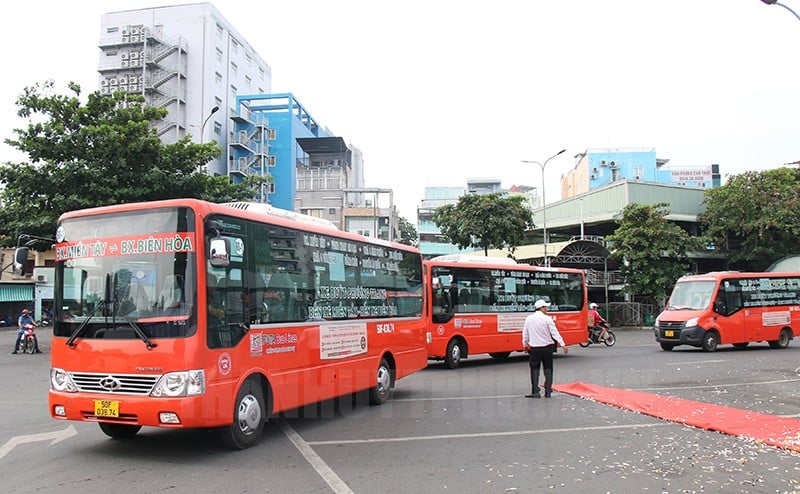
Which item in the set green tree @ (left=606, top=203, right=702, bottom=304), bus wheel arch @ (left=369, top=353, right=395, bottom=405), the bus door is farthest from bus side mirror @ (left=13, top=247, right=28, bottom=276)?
green tree @ (left=606, top=203, right=702, bottom=304)

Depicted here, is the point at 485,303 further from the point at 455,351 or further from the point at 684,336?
the point at 684,336

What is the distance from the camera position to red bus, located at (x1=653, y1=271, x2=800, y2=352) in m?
19.7

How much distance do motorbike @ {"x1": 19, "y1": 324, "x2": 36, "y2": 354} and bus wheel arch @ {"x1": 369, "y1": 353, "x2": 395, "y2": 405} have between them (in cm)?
1691

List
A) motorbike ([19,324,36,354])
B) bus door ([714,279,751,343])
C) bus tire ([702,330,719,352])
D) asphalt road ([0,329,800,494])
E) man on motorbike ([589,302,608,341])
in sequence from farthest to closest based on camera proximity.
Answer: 1. man on motorbike ([589,302,608,341])
2. motorbike ([19,324,36,354])
3. bus door ([714,279,751,343])
4. bus tire ([702,330,719,352])
5. asphalt road ([0,329,800,494])

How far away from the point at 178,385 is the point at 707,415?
288 inches

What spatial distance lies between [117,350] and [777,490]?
6.53 m

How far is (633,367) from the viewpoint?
50.4 ft

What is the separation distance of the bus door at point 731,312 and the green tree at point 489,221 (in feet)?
50.0

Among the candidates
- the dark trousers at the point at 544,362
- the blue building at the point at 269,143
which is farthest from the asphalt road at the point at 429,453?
the blue building at the point at 269,143

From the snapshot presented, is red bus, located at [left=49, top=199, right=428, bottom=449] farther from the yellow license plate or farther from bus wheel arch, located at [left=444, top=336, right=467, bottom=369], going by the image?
bus wheel arch, located at [left=444, top=336, right=467, bottom=369]

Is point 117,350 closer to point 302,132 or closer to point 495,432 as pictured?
point 495,432

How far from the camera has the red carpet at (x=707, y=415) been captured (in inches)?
290

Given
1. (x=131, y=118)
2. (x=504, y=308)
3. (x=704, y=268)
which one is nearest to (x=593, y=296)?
(x=704, y=268)

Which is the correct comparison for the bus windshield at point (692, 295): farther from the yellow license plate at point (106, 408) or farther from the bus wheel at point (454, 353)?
the yellow license plate at point (106, 408)
